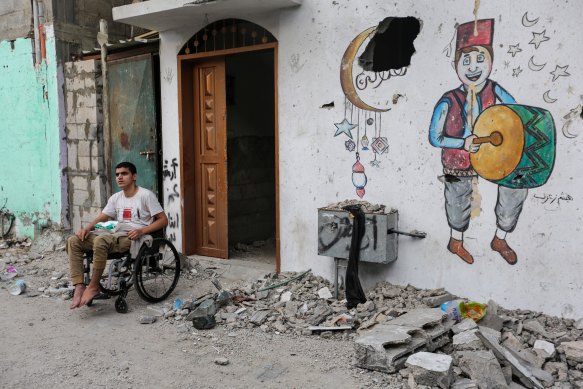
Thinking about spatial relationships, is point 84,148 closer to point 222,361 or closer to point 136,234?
point 136,234

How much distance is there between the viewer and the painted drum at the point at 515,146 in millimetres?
4250

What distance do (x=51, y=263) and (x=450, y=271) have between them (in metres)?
5.31

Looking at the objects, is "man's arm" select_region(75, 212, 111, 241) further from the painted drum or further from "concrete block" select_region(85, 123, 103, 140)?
the painted drum

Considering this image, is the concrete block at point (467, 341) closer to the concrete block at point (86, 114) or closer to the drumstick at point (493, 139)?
the drumstick at point (493, 139)

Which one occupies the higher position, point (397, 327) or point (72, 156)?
point (72, 156)

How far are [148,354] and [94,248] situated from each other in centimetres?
118

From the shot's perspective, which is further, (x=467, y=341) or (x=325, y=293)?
(x=325, y=293)

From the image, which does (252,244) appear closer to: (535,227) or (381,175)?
(381,175)

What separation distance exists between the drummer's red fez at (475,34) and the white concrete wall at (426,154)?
0.05m

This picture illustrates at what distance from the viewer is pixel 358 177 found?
17.3 feet

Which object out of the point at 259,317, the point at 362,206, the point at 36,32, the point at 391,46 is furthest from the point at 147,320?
the point at 36,32

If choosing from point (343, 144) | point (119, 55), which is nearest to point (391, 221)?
point (343, 144)

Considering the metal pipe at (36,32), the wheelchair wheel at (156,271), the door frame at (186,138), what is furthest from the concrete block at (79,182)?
the wheelchair wheel at (156,271)

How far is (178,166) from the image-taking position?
671 cm
